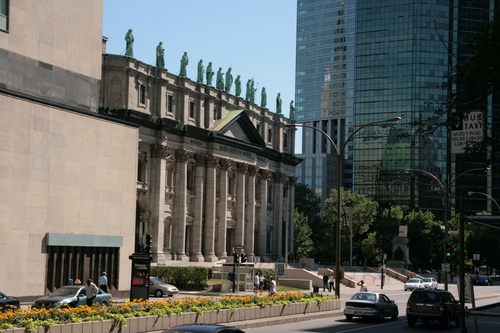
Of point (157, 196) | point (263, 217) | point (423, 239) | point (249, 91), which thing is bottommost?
point (423, 239)

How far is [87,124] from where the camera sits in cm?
4159

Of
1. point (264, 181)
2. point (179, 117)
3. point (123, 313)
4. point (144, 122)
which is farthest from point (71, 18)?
point (264, 181)

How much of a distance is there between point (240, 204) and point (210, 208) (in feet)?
23.2

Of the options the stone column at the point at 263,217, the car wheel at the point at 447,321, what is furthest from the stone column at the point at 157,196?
the car wheel at the point at 447,321

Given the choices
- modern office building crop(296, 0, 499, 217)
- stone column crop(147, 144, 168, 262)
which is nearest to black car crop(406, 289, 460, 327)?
stone column crop(147, 144, 168, 262)

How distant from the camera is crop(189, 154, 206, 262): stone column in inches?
3189

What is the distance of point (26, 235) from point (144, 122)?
36123mm

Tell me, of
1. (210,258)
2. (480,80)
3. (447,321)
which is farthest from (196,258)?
(480,80)

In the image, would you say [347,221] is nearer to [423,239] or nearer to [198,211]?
[423,239]

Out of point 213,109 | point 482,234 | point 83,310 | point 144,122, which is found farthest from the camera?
point 482,234

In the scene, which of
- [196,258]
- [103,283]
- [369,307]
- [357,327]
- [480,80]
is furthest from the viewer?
[196,258]

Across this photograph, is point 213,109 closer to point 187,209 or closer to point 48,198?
point 187,209

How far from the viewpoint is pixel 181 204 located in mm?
78562

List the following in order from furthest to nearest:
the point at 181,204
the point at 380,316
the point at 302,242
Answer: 1. the point at 302,242
2. the point at 181,204
3. the point at 380,316
